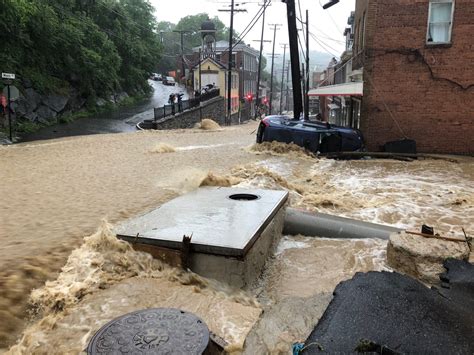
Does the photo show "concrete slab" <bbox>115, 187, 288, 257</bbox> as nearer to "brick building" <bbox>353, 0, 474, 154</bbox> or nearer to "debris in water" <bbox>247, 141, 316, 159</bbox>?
"debris in water" <bbox>247, 141, 316, 159</bbox>

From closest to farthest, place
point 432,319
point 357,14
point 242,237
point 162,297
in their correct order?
point 432,319
point 162,297
point 242,237
point 357,14

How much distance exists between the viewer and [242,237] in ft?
16.9

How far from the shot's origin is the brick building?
15.5m

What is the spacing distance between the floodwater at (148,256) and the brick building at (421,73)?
2.60 metres

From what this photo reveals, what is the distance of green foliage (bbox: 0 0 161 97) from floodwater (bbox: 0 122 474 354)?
13644 millimetres

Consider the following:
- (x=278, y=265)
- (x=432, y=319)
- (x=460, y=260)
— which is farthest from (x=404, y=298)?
(x=278, y=265)

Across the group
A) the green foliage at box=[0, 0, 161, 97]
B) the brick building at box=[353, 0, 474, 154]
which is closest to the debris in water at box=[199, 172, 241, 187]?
the brick building at box=[353, 0, 474, 154]

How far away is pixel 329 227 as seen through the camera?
7004 millimetres

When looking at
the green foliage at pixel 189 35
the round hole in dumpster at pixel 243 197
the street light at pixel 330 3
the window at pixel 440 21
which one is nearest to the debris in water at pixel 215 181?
the round hole in dumpster at pixel 243 197

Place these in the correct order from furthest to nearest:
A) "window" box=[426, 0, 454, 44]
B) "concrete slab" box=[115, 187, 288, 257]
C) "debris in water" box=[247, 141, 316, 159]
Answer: "debris in water" box=[247, 141, 316, 159]
"window" box=[426, 0, 454, 44]
"concrete slab" box=[115, 187, 288, 257]

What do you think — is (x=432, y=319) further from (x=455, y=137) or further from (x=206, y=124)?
(x=206, y=124)

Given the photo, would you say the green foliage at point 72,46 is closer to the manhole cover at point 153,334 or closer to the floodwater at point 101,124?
the floodwater at point 101,124

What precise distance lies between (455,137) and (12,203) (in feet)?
49.3

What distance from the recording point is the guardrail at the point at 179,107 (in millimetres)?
26250
